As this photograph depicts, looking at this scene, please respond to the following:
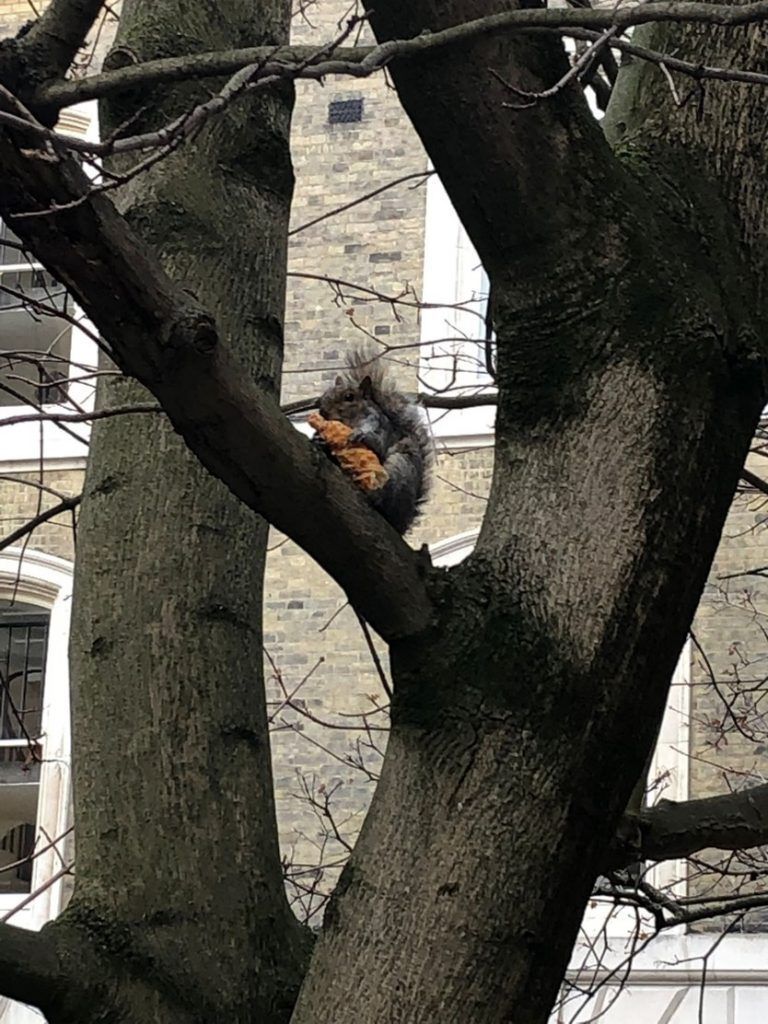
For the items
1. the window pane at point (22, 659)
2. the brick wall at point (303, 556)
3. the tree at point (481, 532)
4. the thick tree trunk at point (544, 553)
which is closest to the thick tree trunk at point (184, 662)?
the tree at point (481, 532)

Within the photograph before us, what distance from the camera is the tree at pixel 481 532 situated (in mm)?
1797

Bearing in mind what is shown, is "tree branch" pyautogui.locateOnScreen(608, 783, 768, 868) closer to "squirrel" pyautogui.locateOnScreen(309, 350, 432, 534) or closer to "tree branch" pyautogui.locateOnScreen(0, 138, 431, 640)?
"squirrel" pyautogui.locateOnScreen(309, 350, 432, 534)

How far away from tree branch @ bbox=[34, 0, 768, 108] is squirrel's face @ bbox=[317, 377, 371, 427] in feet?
2.95

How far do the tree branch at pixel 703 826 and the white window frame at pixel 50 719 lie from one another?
6342 mm

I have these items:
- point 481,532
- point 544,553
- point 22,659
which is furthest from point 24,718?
point 544,553

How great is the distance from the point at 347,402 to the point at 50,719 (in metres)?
6.47

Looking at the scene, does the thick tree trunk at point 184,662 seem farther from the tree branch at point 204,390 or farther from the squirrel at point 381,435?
the tree branch at point 204,390

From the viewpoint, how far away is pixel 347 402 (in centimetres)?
290

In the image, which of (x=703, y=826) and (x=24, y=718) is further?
(x=24, y=718)

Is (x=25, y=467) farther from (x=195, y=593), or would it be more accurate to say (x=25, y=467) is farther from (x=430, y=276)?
Answer: (x=195, y=593)

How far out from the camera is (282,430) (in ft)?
5.97

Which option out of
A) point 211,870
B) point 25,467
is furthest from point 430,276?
point 211,870

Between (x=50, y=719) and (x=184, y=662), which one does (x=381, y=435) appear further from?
(x=50, y=719)

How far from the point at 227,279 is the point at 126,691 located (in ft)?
2.27
